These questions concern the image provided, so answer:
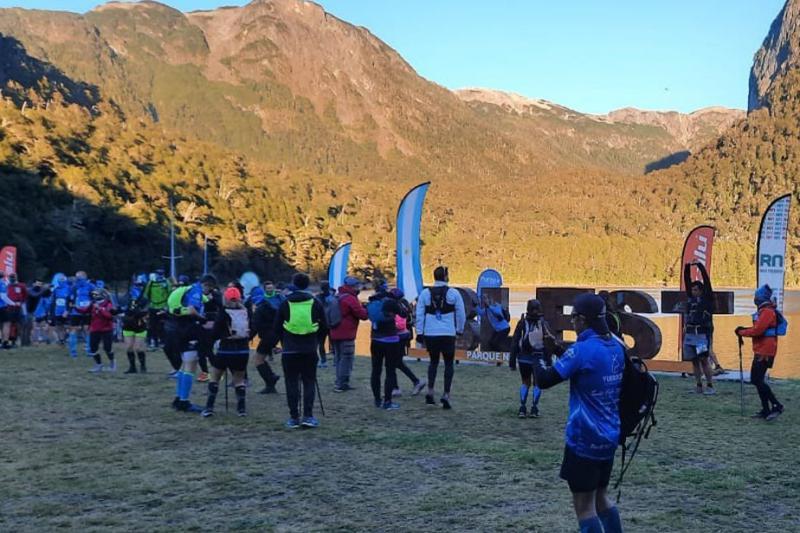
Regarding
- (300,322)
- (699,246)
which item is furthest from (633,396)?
(699,246)

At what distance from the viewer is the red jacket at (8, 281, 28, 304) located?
61.4 ft

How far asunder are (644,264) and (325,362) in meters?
114

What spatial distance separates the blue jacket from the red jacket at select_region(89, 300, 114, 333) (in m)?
6.41

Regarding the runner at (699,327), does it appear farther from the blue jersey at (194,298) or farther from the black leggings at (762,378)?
the blue jersey at (194,298)

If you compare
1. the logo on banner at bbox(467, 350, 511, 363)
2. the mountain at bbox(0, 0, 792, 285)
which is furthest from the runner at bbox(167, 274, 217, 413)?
the mountain at bbox(0, 0, 792, 285)

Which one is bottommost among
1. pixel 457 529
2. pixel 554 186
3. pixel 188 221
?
pixel 457 529

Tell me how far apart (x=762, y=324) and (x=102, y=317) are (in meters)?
10.8

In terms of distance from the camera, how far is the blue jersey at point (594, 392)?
459 centimetres

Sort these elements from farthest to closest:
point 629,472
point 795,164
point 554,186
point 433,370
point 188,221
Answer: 1. point 554,186
2. point 795,164
3. point 188,221
4. point 433,370
5. point 629,472

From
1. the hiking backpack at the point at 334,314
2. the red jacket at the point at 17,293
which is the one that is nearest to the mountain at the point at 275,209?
the red jacket at the point at 17,293

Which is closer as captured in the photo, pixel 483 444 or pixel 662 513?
pixel 662 513

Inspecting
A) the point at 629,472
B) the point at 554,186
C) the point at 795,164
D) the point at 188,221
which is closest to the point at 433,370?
the point at 629,472

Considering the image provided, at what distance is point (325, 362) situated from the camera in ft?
57.4

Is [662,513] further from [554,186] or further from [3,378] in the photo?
[554,186]
